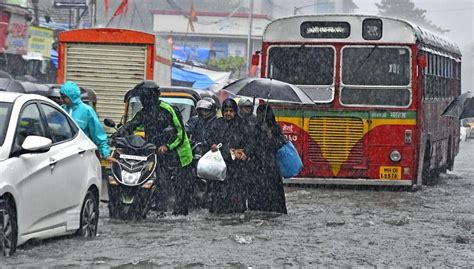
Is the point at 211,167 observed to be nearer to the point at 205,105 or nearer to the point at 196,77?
the point at 205,105

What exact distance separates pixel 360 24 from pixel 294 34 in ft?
3.68

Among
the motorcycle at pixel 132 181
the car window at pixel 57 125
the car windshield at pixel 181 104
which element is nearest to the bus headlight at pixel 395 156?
the car windshield at pixel 181 104

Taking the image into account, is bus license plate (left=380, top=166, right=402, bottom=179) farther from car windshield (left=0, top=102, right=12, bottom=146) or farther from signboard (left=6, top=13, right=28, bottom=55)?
signboard (left=6, top=13, right=28, bottom=55)

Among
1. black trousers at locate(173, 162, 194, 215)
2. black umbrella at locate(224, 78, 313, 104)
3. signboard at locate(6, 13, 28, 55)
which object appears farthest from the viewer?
signboard at locate(6, 13, 28, 55)

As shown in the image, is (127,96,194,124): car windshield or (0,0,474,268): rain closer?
(0,0,474,268): rain

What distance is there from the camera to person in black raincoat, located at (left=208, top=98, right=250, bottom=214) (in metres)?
13.9

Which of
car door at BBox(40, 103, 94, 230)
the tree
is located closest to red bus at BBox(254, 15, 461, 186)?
car door at BBox(40, 103, 94, 230)

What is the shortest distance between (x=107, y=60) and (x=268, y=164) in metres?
9.13

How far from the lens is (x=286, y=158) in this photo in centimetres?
1401

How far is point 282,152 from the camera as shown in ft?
46.0

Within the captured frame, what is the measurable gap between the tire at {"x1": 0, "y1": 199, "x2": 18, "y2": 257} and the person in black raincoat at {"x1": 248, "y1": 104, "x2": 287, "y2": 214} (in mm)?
5881

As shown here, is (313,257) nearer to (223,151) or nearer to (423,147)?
(223,151)

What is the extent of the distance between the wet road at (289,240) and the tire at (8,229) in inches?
4.2

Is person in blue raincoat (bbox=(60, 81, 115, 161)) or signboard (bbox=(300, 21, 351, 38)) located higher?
signboard (bbox=(300, 21, 351, 38))
